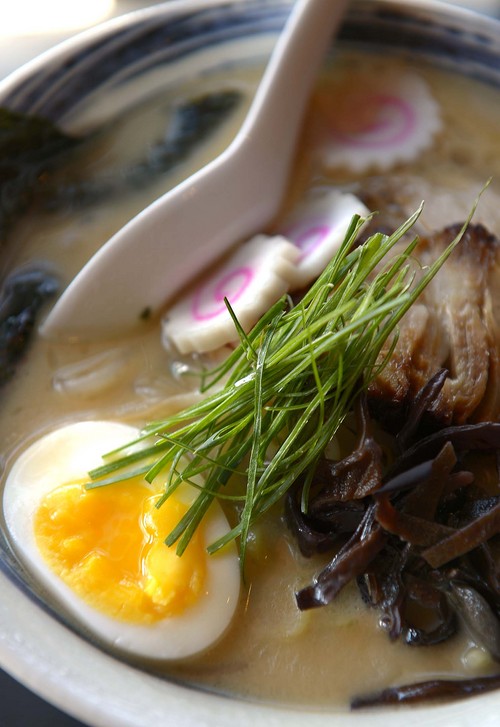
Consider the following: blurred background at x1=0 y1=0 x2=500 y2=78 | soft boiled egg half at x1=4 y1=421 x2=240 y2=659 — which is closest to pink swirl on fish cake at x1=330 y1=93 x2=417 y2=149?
blurred background at x1=0 y1=0 x2=500 y2=78

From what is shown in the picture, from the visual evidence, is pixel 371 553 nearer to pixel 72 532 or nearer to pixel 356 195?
pixel 72 532

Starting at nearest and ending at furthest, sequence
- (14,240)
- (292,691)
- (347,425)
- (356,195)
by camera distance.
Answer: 1. (292,691)
2. (347,425)
3. (14,240)
4. (356,195)

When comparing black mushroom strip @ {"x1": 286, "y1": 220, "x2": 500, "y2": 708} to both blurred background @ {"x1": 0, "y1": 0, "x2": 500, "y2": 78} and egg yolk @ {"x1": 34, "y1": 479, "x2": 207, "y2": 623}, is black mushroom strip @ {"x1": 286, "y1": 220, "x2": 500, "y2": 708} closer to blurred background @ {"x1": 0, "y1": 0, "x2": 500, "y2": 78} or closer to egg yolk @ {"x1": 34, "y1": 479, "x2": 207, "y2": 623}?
egg yolk @ {"x1": 34, "y1": 479, "x2": 207, "y2": 623}

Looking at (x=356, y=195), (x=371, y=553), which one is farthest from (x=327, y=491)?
(x=356, y=195)

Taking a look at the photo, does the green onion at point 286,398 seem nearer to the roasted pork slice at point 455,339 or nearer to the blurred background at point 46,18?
the roasted pork slice at point 455,339

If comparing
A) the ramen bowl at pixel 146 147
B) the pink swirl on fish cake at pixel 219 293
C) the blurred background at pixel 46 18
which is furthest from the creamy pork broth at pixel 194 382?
the blurred background at pixel 46 18
